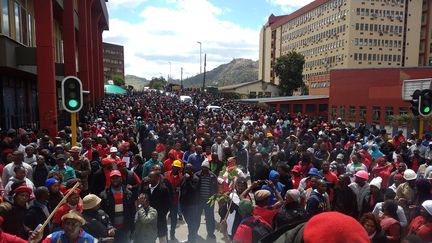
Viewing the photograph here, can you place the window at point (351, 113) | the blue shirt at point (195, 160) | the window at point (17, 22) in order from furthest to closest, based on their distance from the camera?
1. the window at point (351, 113)
2. the window at point (17, 22)
3. the blue shirt at point (195, 160)

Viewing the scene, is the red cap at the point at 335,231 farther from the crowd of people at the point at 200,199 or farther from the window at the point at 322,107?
the window at the point at 322,107

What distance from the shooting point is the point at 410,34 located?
70.3 m

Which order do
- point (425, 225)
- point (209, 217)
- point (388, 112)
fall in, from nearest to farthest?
point (425, 225) → point (209, 217) → point (388, 112)

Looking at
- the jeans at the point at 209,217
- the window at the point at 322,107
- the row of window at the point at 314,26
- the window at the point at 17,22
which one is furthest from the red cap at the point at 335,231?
the row of window at the point at 314,26

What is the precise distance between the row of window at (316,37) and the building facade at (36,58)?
57.7 meters

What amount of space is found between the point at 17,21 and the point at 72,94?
40.4 feet

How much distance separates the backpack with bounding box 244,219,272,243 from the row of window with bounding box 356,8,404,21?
70935 millimetres

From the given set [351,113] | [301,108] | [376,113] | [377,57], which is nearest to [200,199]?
[376,113]

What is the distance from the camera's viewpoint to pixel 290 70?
65.8 m

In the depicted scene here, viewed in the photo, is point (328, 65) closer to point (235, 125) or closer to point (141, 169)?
point (235, 125)

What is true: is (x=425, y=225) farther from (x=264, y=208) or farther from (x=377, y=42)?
(x=377, y=42)

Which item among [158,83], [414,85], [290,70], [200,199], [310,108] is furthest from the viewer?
[158,83]

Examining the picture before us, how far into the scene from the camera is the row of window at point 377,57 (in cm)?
6884

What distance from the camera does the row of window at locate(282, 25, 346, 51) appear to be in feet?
232
